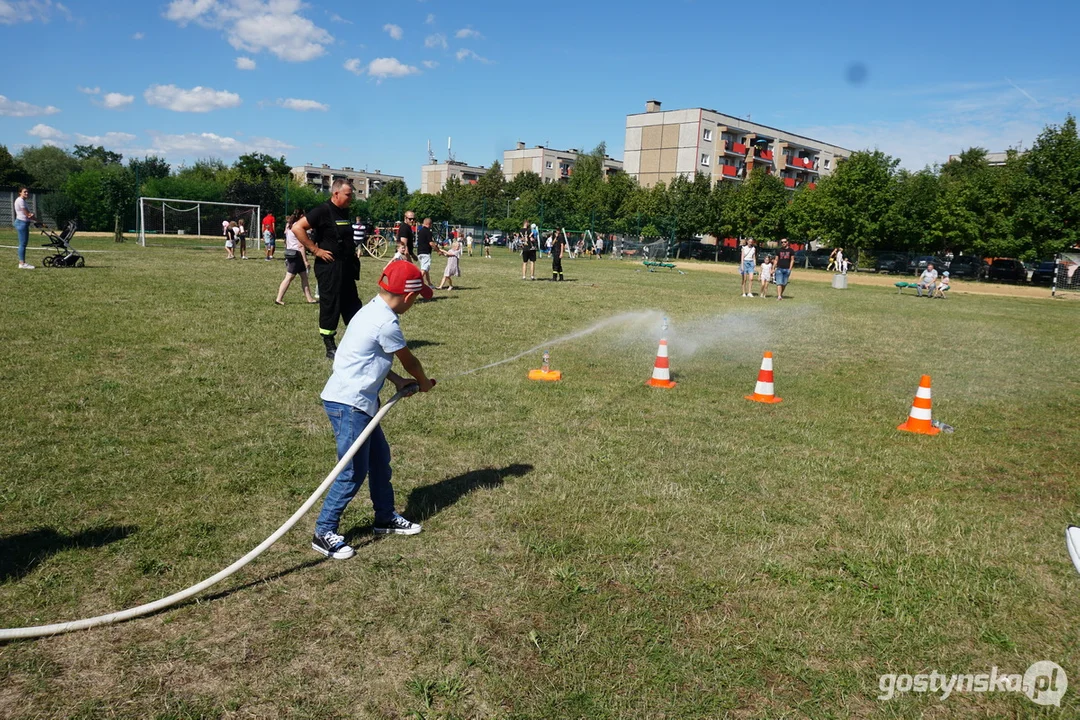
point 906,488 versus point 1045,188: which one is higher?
point 1045,188

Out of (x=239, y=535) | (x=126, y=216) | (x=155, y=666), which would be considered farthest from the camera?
(x=126, y=216)

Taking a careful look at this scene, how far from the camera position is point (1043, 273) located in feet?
170

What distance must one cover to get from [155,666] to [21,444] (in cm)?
380

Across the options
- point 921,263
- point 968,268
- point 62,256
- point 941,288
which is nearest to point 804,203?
point 921,263

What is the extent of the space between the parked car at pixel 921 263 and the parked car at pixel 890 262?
0.57m

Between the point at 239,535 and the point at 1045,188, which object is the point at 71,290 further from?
the point at 1045,188

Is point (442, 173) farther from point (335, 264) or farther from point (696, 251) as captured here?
point (335, 264)

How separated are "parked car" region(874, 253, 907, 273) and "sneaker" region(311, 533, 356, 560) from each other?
63840 mm

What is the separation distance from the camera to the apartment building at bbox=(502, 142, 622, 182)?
12975 centimetres

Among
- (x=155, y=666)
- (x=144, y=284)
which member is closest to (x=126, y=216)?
(x=144, y=284)

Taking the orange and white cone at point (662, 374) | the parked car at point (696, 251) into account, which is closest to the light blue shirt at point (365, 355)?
the orange and white cone at point (662, 374)

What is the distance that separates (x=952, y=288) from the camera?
139 ft

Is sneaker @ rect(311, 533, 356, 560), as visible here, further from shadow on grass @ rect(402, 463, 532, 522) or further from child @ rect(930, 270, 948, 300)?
child @ rect(930, 270, 948, 300)

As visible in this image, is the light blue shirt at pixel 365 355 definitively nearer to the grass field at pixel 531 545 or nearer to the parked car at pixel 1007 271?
the grass field at pixel 531 545
